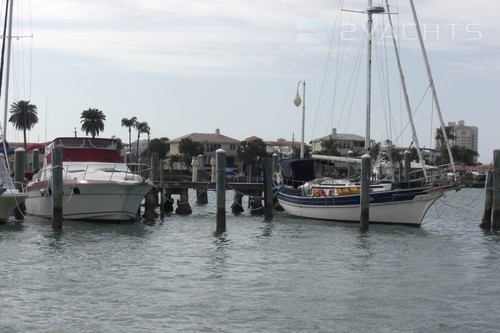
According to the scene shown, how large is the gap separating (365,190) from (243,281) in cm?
1211

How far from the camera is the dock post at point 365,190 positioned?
3044 centimetres

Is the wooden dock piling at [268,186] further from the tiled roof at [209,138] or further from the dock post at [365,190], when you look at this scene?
the tiled roof at [209,138]

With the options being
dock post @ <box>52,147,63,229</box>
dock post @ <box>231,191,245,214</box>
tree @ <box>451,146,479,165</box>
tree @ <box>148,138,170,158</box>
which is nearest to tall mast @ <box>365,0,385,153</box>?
dock post @ <box>231,191,245,214</box>

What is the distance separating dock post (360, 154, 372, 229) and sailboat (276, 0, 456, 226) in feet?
7.40

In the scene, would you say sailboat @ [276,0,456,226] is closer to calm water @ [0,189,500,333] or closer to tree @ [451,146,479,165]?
calm water @ [0,189,500,333]

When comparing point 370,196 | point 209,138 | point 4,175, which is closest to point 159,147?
point 209,138

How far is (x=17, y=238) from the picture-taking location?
2725cm

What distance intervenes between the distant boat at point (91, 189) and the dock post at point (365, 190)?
8.80m

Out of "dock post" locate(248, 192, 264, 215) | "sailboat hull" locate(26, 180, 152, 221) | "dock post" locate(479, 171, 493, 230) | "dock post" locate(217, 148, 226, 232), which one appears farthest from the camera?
"dock post" locate(248, 192, 264, 215)

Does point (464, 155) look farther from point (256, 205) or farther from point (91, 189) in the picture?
point (91, 189)

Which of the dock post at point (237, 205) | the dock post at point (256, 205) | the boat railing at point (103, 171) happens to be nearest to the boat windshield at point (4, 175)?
the boat railing at point (103, 171)

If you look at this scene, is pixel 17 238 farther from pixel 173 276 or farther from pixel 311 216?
pixel 311 216

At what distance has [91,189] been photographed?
3134 centimetres

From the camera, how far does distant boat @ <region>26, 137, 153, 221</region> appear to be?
3147 cm
